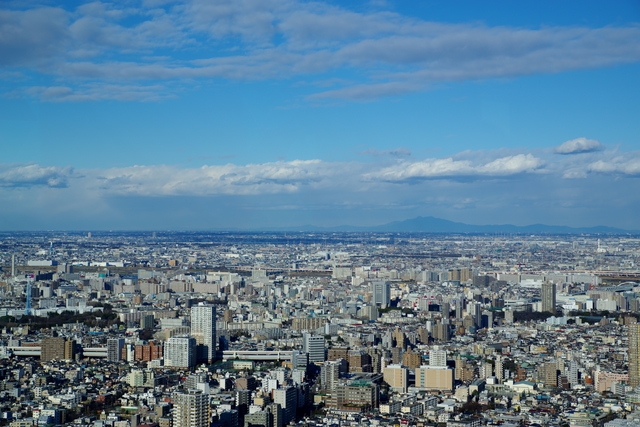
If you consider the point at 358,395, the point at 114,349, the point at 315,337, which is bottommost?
the point at 358,395

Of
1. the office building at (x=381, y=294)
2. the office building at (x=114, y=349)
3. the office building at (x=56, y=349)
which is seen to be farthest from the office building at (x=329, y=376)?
the office building at (x=381, y=294)

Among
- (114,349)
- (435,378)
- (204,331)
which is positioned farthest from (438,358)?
(114,349)

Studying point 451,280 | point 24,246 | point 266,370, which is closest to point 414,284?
point 451,280

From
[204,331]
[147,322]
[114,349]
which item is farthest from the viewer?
[147,322]

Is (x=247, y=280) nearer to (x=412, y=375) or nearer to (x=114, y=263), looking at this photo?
(x=114, y=263)

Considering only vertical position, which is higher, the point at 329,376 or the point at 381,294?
the point at 381,294

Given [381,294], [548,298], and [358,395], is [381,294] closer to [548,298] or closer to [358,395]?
[548,298]
